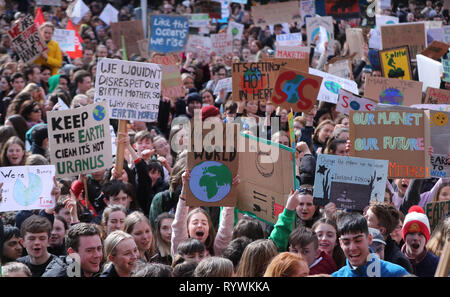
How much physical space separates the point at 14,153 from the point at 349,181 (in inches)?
145

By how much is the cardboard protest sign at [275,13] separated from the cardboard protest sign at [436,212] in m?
13.1

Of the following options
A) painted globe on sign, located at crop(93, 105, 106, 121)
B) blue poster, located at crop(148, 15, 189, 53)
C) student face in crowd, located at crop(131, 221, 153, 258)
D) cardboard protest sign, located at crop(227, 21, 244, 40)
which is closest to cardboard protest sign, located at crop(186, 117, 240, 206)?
student face in crowd, located at crop(131, 221, 153, 258)

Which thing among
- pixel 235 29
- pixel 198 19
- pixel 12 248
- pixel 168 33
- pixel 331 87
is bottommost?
pixel 12 248

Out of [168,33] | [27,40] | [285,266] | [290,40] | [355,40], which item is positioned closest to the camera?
[285,266]

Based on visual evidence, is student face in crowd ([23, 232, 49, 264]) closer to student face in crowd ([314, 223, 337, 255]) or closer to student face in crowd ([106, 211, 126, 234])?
student face in crowd ([106, 211, 126, 234])

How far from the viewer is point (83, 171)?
726 cm

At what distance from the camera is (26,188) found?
6504 millimetres

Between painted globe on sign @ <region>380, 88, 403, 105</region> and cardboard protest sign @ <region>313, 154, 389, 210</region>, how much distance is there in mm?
4000

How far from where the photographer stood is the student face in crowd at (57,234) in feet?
20.1

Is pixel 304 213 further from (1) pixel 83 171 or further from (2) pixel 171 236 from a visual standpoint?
(1) pixel 83 171

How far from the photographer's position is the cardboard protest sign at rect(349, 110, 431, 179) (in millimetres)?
7043

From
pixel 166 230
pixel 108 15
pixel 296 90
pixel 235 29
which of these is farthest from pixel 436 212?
pixel 108 15

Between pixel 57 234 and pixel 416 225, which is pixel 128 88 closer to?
pixel 57 234

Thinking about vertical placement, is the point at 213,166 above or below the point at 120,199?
above
